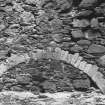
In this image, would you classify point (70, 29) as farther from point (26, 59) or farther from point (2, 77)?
point (2, 77)

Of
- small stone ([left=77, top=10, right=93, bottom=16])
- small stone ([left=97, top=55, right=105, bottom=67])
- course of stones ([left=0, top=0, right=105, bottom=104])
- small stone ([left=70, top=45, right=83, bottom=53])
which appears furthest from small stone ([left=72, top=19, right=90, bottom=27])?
small stone ([left=97, top=55, right=105, bottom=67])

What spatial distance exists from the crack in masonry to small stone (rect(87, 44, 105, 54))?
0.22 metres

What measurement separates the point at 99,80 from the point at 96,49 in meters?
0.53

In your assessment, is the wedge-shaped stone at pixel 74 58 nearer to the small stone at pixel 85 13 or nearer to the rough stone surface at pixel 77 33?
the rough stone surface at pixel 77 33

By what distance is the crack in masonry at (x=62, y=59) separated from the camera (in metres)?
5.14

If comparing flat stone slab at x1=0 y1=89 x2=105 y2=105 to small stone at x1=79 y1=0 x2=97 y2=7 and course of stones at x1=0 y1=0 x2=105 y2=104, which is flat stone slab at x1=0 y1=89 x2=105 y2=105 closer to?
course of stones at x1=0 y1=0 x2=105 y2=104

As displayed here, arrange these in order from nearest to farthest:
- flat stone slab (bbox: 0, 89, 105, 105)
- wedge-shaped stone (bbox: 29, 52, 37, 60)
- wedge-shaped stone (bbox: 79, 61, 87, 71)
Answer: flat stone slab (bbox: 0, 89, 105, 105)
wedge-shaped stone (bbox: 79, 61, 87, 71)
wedge-shaped stone (bbox: 29, 52, 37, 60)

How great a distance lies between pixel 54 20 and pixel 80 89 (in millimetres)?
1298

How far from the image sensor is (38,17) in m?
5.44

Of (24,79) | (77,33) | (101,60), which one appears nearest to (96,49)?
(101,60)

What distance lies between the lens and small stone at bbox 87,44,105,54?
5.17m

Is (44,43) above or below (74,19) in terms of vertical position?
below

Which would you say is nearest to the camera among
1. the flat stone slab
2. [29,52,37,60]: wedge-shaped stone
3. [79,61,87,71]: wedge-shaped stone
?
the flat stone slab

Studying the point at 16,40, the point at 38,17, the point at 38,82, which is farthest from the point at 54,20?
the point at 38,82
